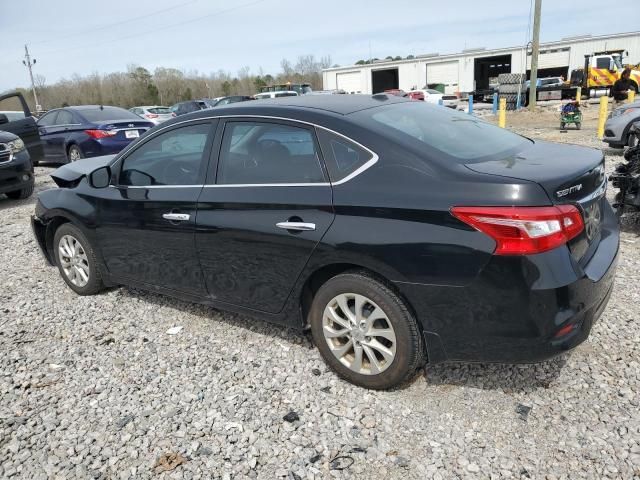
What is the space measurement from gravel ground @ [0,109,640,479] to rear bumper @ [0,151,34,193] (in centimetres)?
577

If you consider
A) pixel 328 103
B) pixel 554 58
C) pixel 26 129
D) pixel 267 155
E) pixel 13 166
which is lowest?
pixel 13 166

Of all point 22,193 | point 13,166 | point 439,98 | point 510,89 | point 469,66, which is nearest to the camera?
point 13,166

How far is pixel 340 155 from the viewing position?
9.49ft

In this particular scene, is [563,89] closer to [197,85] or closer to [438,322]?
[438,322]

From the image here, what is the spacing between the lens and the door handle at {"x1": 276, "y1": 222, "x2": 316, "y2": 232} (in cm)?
289

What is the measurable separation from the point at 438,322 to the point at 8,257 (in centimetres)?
551

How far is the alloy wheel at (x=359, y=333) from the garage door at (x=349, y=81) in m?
55.8

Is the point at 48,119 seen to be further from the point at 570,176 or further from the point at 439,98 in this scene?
the point at 439,98

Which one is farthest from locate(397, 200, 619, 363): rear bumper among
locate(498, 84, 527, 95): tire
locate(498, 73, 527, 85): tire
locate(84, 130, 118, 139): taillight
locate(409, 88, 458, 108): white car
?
locate(409, 88, 458, 108): white car

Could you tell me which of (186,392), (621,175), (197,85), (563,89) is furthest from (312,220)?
(197,85)

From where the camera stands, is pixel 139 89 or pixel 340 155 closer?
pixel 340 155

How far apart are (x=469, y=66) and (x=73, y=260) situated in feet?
175

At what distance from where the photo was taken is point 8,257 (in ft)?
19.8

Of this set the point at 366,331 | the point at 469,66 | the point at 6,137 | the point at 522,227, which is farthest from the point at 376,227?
the point at 469,66
